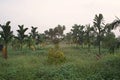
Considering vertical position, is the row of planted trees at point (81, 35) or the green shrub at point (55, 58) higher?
the row of planted trees at point (81, 35)

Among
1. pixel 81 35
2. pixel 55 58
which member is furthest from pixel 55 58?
pixel 81 35

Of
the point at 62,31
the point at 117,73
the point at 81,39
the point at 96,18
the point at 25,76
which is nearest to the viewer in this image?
the point at 117,73

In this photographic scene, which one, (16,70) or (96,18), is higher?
(96,18)

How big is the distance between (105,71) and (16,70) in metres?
9.96

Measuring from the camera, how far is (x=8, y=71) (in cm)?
2738

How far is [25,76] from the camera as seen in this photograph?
84.1 feet

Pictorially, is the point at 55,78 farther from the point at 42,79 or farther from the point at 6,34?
the point at 6,34

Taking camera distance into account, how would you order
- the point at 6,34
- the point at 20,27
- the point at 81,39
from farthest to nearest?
the point at 81,39
the point at 20,27
the point at 6,34

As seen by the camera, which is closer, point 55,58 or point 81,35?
point 55,58

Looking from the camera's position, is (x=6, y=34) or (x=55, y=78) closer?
(x=55, y=78)

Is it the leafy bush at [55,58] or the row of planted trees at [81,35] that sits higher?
the row of planted trees at [81,35]

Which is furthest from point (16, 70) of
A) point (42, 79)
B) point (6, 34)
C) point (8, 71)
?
point (6, 34)

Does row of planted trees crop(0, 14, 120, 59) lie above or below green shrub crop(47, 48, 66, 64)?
above

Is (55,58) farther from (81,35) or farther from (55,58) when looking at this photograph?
(81,35)
